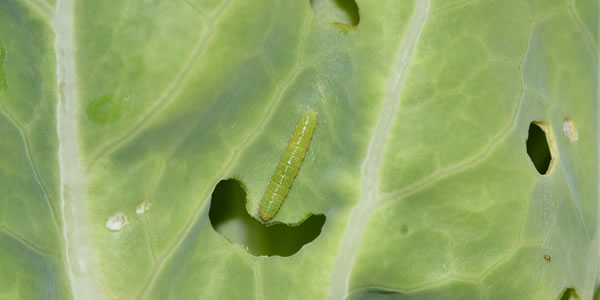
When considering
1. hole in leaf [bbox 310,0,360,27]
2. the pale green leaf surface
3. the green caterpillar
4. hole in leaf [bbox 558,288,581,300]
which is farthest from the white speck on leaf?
hole in leaf [bbox 558,288,581,300]

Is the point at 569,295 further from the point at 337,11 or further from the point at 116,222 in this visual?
the point at 116,222

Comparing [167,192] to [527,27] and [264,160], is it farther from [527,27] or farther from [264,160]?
[527,27]

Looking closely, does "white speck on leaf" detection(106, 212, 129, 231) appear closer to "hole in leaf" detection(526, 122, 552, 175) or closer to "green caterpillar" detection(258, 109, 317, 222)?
"green caterpillar" detection(258, 109, 317, 222)

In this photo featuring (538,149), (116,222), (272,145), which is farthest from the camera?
(538,149)

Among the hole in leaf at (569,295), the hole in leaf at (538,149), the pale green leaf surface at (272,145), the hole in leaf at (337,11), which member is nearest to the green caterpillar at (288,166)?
the pale green leaf surface at (272,145)

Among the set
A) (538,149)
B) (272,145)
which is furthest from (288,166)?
(538,149)

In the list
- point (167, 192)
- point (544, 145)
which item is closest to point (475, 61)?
point (544, 145)
